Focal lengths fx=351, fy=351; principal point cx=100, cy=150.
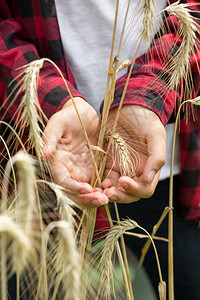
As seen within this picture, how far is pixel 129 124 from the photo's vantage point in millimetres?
580

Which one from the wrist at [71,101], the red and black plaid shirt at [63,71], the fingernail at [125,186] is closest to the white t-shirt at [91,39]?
the red and black plaid shirt at [63,71]

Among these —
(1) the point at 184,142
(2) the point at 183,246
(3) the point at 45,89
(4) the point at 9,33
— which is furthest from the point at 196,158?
(4) the point at 9,33

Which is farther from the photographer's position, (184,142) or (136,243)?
(136,243)

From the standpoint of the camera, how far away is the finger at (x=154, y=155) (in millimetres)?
517

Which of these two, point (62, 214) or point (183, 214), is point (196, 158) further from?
point (62, 214)

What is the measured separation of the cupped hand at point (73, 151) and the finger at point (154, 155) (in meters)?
0.09

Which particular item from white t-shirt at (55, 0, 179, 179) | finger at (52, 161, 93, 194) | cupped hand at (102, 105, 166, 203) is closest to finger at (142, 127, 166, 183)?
cupped hand at (102, 105, 166, 203)

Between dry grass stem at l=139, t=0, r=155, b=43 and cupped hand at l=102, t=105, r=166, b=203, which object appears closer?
dry grass stem at l=139, t=0, r=155, b=43

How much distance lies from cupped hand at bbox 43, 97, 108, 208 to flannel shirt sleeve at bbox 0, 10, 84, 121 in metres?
0.03

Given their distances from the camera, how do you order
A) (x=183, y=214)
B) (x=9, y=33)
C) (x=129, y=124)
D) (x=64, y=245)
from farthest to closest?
(x=183, y=214) < (x=9, y=33) < (x=129, y=124) < (x=64, y=245)

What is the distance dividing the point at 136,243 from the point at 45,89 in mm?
451

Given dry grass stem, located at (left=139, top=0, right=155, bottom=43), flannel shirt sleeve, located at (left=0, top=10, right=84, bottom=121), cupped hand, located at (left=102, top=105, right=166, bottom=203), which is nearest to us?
dry grass stem, located at (left=139, top=0, right=155, bottom=43)

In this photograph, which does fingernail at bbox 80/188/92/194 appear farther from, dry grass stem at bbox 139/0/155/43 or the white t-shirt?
the white t-shirt

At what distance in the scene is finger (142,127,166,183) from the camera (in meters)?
0.52
